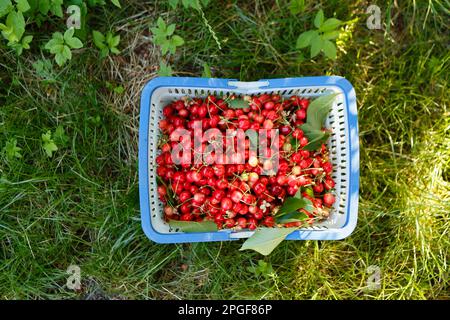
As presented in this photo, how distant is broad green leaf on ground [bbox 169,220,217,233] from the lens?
5.26 feet

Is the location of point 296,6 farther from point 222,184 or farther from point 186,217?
point 186,217

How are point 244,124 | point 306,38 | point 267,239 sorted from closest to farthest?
point 267,239
point 244,124
point 306,38

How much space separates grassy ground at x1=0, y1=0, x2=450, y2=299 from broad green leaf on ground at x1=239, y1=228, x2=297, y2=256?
0.37 meters

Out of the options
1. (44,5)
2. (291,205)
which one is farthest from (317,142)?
(44,5)

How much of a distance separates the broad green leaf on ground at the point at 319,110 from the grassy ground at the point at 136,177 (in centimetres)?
32

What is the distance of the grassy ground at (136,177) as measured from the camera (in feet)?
6.21

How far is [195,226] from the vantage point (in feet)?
5.26

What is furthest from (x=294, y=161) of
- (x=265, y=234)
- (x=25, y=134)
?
(x=25, y=134)

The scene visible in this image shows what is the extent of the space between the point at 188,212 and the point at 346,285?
0.82 m

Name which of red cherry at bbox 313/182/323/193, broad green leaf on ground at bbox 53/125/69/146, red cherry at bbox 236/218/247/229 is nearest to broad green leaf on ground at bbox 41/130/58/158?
broad green leaf on ground at bbox 53/125/69/146

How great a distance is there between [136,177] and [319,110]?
2.81 feet

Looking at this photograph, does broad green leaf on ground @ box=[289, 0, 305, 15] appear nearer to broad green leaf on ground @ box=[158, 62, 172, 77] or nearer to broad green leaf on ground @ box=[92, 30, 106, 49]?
broad green leaf on ground @ box=[158, 62, 172, 77]

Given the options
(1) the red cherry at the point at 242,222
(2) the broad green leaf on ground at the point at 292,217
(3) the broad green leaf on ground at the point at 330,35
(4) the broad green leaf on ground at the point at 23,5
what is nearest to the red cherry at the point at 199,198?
(1) the red cherry at the point at 242,222

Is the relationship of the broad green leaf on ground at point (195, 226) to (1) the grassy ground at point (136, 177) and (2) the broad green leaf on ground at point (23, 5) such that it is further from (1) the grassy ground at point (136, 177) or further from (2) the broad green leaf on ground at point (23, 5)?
(2) the broad green leaf on ground at point (23, 5)
